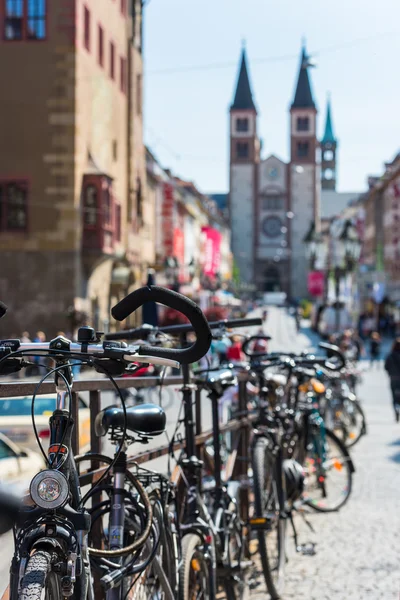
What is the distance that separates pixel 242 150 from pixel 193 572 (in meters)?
129

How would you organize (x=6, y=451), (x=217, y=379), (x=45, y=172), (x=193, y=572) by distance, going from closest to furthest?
(x=193, y=572)
(x=217, y=379)
(x=6, y=451)
(x=45, y=172)

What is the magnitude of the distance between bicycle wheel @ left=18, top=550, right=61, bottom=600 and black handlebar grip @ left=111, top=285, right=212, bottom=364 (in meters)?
0.65

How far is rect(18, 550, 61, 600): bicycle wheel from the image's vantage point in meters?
2.54

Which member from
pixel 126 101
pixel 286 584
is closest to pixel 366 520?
pixel 286 584

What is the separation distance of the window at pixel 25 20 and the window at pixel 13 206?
468 centimetres

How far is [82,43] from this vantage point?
109ft

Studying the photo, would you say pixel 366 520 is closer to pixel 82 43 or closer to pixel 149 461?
pixel 149 461

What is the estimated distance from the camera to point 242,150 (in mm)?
131250

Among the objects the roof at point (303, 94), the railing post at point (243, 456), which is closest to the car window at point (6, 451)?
the railing post at point (243, 456)

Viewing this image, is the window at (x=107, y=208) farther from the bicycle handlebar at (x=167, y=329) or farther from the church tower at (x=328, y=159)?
the church tower at (x=328, y=159)

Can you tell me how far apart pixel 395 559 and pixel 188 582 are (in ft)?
8.92

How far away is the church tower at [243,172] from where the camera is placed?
126750mm

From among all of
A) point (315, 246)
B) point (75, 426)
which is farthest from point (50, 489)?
point (315, 246)

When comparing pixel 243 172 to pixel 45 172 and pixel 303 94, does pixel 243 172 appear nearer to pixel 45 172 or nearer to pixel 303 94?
pixel 303 94
